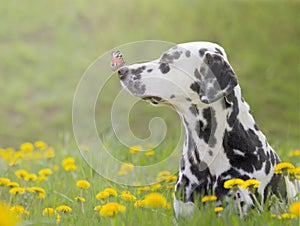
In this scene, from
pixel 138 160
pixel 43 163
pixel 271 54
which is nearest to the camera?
pixel 138 160

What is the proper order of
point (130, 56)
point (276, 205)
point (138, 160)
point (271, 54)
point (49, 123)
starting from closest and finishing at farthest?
point (276, 205) < point (130, 56) < point (138, 160) < point (49, 123) < point (271, 54)

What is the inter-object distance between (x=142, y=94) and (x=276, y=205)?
928 millimetres

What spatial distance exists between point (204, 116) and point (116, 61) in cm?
60

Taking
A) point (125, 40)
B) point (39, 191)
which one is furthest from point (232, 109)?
point (125, 40)

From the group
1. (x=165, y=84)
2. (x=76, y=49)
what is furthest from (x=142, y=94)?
(x=76, y=49)

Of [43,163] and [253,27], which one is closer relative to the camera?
[43,163]

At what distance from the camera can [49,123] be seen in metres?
9.81

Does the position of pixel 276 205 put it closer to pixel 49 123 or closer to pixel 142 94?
pixel 142 94

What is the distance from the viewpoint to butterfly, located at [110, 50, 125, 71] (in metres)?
3.55

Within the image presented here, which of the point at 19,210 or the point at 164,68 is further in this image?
the point at 164,68

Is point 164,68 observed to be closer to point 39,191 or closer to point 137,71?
point 137,71

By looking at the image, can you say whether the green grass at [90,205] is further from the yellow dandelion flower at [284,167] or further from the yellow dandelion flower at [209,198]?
A: the yellow dandelion flower at [284,167]

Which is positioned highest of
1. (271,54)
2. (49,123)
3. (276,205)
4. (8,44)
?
(8,44)

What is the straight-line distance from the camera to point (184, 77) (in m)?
3.38
